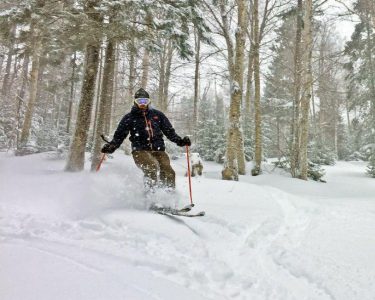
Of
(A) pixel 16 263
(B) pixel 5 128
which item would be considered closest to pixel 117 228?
(A) pixel 16 263

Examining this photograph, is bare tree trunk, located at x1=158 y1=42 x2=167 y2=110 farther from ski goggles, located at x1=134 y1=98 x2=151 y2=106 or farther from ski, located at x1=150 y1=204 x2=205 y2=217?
ski, located at x1=150 y1=204 x2=205 y2=217

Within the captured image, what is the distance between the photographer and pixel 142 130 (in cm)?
596

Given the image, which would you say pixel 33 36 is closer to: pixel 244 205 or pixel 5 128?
pixel 244 205

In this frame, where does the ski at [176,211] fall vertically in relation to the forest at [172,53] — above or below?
below

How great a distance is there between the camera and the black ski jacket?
235 inches

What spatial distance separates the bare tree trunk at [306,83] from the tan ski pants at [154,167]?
805 cm

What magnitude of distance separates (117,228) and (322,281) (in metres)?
2.45

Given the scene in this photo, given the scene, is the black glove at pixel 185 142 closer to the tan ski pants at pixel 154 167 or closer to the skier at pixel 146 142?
the skier at pixel 146 142

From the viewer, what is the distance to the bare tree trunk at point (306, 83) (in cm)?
1224

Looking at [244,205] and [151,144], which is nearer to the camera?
[151,144]

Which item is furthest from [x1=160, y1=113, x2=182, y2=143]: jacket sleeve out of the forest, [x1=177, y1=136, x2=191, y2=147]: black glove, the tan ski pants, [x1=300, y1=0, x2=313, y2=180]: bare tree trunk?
[x1=300, y1=0, x2=313, y2=180]: bare tree trunk

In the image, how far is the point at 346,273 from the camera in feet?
11.4

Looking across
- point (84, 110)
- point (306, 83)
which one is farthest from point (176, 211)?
point (306, 83)

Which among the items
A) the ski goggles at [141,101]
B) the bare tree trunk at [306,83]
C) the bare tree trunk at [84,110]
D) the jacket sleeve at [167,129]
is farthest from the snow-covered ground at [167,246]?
the bare tree trunk at [306,83]
